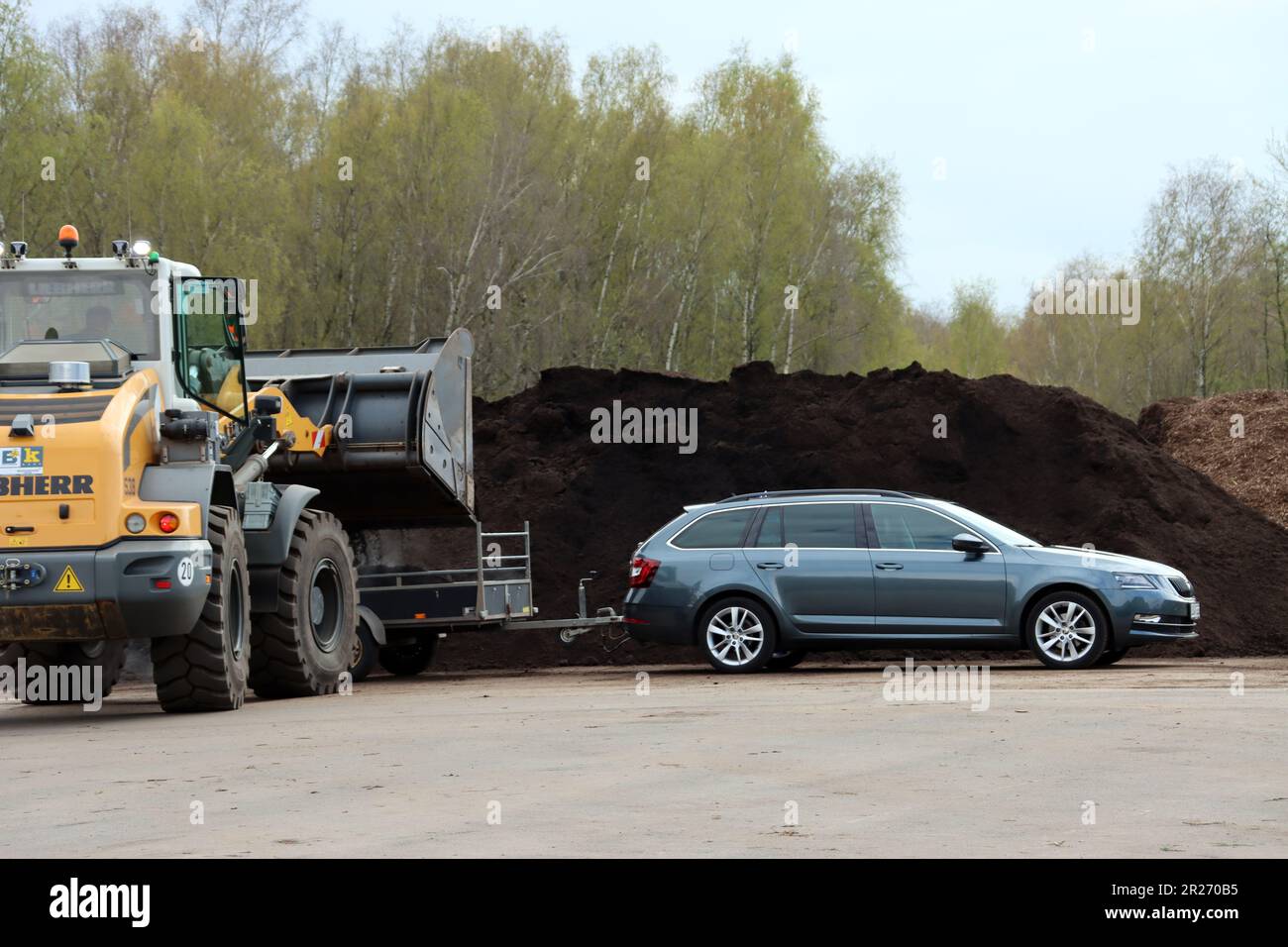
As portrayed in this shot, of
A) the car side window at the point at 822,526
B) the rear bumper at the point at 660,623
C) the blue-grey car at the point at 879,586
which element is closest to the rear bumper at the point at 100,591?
the rear bumper at the point at 660,623

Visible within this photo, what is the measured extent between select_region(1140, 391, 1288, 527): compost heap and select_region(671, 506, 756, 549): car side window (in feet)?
43.5

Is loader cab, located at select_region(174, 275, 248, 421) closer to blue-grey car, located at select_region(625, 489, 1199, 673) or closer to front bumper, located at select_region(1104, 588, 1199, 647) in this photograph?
blue-grey car, located at select_region(625, 489, 1199, 673)

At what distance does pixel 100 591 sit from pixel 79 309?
2533 mm

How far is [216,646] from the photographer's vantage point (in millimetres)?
12617

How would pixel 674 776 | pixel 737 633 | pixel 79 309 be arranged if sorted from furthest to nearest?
1. pixel 737 633
2. pixel 79 309
3. pixel 674 776

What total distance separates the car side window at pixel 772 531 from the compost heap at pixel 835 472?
4915 millimetres

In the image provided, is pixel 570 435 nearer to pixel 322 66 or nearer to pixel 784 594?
pixel 784 594

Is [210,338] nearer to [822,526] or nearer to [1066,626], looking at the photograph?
[822,526]

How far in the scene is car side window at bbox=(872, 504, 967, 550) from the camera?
16562 millimetres

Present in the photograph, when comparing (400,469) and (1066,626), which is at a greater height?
Result: (400,469)

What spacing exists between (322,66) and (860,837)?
5806 cm

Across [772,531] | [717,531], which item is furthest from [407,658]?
Result: [772,531]

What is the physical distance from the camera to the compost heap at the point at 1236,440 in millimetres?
27672

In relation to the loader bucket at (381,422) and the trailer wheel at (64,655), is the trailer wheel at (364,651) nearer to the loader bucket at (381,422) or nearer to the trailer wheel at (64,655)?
the loader bucket at (381,422)
